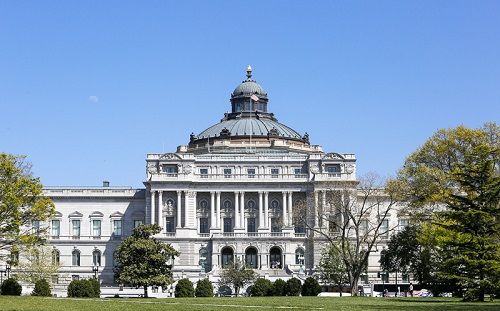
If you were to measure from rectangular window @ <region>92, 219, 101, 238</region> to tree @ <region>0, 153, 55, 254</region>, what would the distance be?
180 ft

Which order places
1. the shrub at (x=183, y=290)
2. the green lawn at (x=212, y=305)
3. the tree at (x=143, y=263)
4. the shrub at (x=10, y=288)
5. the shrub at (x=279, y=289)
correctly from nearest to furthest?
the green lawn at (x=212, y=305) → the shrub at (x=10, y=288) → the shrub at (x=183, y=290) → the shrub at (x=279, y=289) → the tree at (x=143, y=263)

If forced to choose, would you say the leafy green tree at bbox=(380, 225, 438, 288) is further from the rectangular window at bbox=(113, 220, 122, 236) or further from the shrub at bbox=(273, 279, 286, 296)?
the rectangular window at bbox=(113, 220, 122, 236)

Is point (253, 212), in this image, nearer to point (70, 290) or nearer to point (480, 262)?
point (70, 290)

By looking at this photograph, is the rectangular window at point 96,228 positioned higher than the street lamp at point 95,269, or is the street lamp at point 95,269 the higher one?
the rectangular window at point 96,228

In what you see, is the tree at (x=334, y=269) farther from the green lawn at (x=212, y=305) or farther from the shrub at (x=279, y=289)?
the green lawn at (x=212, y=305)

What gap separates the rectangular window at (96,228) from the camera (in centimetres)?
12238

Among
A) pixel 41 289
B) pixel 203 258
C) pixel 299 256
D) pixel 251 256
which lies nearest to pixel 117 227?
pixel 203 258

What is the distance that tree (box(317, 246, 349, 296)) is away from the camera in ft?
316

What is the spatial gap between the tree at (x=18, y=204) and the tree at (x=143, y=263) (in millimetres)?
17869

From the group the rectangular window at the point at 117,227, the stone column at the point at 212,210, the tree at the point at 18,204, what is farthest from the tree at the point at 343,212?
the tree at the point at 18,204

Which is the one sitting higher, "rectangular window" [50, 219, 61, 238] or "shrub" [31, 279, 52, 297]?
"rectangular window" [50, 219, 61, 238]

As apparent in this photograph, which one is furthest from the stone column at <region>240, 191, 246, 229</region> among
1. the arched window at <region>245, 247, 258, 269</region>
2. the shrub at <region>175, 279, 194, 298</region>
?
the shrub at <region>175, 279, 194, 298</region>

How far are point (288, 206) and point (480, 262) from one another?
6481 centimetres

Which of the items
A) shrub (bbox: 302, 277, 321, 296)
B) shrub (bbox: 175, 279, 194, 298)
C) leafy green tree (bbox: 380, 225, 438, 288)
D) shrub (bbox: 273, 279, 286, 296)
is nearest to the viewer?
shrub (bbox: 175, 279, 194, 298)
